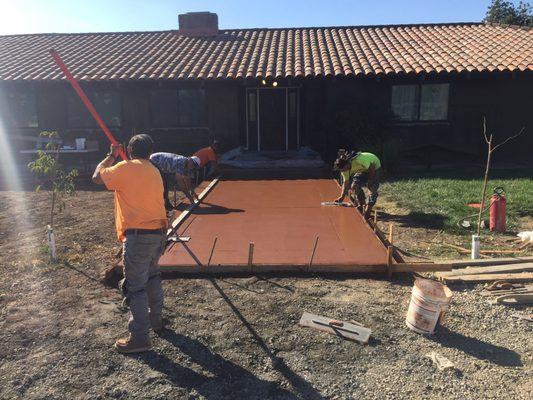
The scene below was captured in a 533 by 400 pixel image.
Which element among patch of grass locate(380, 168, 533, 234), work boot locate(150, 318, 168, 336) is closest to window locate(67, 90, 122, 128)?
patch of grass locate(380, 168, 533, 234)

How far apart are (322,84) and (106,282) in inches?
421

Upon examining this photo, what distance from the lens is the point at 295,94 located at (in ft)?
48.2

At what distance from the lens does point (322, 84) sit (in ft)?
45.9

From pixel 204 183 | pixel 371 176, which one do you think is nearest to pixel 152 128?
pixel 204 183

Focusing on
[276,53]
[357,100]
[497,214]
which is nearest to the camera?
[497,214]

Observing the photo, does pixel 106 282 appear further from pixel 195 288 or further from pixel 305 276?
pixel 305 276

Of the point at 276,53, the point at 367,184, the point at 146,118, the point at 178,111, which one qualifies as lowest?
the point at 367,184

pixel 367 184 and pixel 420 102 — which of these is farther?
pixel 420 102

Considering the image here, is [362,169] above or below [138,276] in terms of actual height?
above

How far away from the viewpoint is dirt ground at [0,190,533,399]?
3.22 meters

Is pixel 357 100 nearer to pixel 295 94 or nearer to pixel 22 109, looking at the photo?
pixel 295 94

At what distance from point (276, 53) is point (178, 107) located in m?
3.84

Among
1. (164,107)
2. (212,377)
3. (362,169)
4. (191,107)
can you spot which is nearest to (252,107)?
(191,107)

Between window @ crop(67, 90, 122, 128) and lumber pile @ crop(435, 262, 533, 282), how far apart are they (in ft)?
40.5
